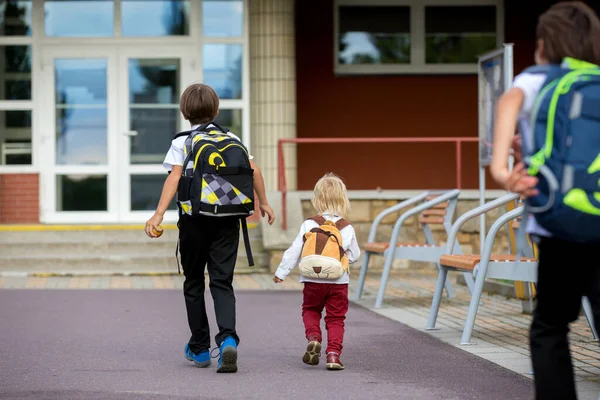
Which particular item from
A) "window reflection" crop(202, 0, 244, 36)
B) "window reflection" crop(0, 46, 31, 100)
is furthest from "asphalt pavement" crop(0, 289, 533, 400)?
"window reflection" crop(202, 0, 244, 36)

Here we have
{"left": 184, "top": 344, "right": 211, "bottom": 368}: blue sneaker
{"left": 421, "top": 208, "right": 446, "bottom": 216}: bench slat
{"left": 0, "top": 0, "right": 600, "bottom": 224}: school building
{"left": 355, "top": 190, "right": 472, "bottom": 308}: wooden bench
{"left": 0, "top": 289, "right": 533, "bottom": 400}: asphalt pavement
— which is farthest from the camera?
{"left": 0, "top": 0, "right": 600, "bottom": 224}: school building

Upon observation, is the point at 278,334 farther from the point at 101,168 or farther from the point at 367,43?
the point at 367,43

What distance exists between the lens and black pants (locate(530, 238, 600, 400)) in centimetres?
392

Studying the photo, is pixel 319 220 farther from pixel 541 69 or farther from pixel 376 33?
pixel 376 33

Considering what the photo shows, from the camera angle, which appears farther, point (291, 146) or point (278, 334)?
point (291, 146)

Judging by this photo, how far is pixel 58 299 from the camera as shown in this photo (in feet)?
34.1

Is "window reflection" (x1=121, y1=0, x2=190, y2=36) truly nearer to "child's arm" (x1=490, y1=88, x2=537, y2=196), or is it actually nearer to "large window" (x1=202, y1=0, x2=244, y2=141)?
"large window" (x1=202, y1=0, x2=244, y2=141)

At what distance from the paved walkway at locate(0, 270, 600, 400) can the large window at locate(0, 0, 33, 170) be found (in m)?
2.78

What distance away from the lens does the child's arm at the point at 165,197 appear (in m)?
6.25

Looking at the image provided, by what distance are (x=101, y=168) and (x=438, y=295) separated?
25.1 ft

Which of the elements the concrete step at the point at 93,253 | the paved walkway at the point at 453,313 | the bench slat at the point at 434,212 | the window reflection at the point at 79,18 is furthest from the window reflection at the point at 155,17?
the bench slat at the point at 434,212

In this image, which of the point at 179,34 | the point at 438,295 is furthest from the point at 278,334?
the point at 179,34

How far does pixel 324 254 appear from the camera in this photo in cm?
652

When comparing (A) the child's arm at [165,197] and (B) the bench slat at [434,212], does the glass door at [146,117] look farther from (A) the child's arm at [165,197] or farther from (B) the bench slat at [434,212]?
(A) the child's arm at [165,197]
